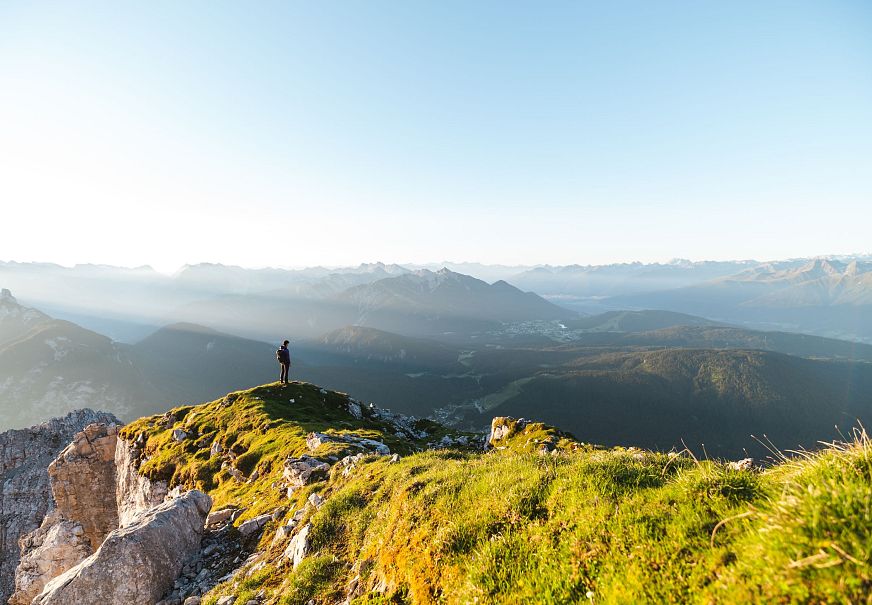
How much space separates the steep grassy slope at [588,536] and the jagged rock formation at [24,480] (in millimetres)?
85669

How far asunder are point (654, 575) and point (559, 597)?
141cm

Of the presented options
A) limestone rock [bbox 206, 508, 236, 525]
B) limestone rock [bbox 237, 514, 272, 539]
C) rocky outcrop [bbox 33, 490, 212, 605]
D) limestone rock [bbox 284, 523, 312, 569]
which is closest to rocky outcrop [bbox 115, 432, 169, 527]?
limestone rock [bbox 206, 508, 236, 525]

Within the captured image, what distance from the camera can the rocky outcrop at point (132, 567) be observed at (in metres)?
12.2

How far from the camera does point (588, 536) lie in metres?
5.98

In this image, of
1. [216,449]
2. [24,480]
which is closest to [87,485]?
[216,449]

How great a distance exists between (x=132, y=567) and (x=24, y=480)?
93.0m

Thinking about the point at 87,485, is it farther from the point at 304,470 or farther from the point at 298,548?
the point at 298,548

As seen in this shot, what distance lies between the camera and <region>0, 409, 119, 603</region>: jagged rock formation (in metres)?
60.5

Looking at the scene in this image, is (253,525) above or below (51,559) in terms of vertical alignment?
above

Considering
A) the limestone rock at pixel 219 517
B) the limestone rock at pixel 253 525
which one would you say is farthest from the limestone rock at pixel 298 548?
the limestone rock at pixel 219 517

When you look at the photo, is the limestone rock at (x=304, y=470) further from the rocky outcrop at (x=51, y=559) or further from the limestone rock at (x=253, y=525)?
the rocky outcrop at (x=51, y=559)

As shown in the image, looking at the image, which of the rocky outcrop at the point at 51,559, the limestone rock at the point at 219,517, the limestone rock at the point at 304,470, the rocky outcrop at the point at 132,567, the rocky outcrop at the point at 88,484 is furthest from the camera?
the rocky outcrop at the point at 88,484

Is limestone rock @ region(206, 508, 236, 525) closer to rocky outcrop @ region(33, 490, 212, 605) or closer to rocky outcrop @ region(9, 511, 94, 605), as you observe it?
rocky outcrop @ region(33, 490, 212, 605)

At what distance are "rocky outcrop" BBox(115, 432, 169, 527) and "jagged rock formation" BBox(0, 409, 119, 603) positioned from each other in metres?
41.4
